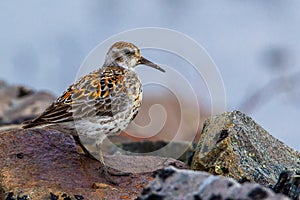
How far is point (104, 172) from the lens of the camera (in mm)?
8484

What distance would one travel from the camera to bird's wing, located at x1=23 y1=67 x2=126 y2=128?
859 cm

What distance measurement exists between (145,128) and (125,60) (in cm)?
411

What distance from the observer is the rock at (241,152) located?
320 inches

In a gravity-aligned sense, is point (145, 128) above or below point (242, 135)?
above

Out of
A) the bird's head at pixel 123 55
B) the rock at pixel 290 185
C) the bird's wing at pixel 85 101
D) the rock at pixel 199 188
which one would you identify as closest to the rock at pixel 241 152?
the rock at pixel 290 185

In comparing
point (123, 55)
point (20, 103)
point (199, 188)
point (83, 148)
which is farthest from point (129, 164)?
point (20, 103)

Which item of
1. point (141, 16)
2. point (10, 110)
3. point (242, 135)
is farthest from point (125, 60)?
point (141, 16)

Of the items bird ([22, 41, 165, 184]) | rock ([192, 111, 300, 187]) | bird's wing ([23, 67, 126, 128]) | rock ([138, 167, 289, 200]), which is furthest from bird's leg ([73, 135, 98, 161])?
rock ([138, 167, 289, 200])

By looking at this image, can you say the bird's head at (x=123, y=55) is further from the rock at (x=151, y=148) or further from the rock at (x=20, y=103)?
the rock at (x=20, y=103)

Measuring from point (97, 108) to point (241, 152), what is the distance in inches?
64.8

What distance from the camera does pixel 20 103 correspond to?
599 inches

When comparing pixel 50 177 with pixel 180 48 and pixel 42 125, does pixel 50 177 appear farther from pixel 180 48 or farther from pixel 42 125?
pixel 180 48

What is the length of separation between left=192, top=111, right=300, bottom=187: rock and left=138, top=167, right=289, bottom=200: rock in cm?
269

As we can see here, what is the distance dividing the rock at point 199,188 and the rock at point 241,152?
2.69 meters
